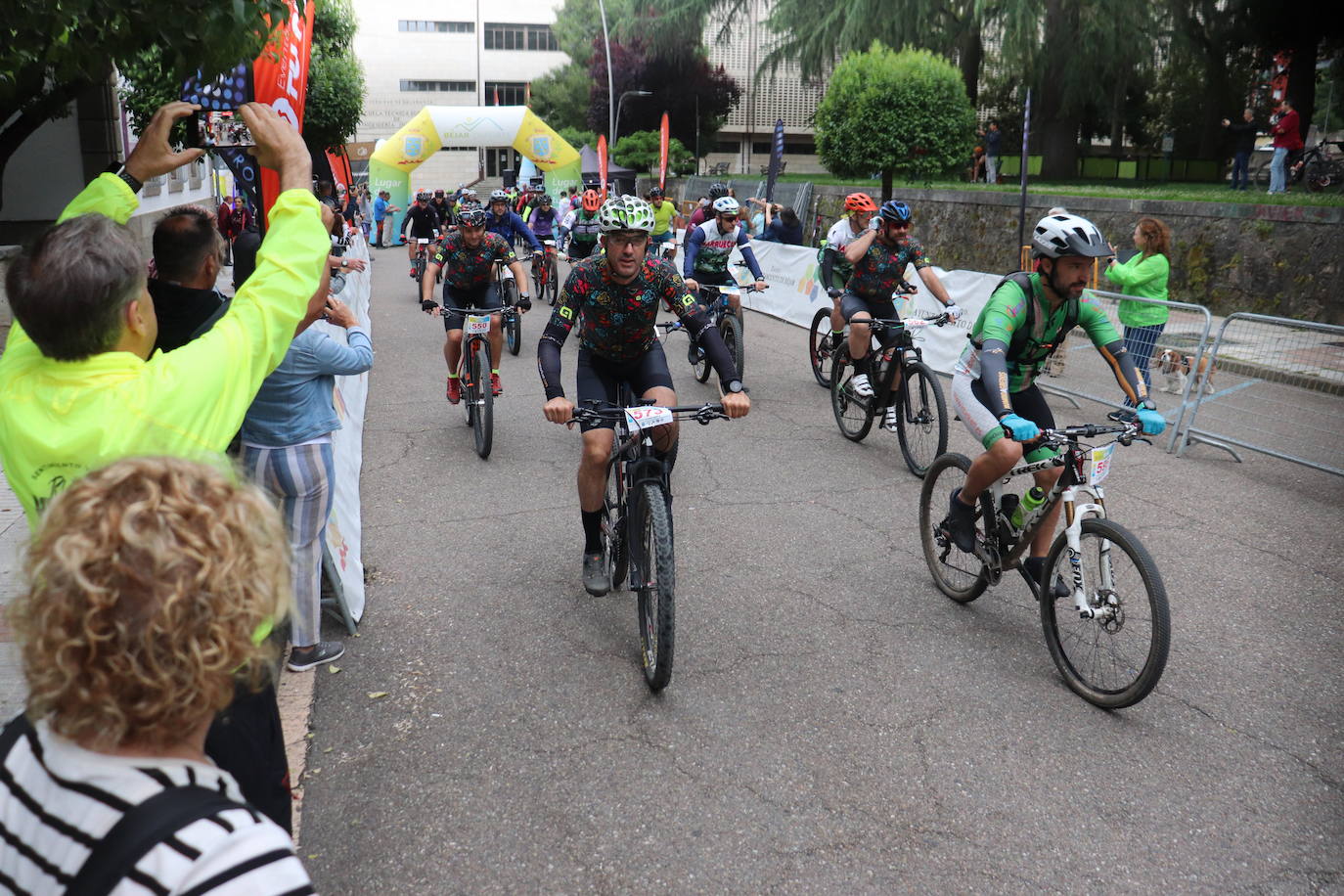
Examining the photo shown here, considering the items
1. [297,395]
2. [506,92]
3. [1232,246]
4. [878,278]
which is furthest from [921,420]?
[506,92]

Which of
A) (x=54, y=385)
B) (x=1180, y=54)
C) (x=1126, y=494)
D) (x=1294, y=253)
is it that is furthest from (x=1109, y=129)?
(x=54, y=385)

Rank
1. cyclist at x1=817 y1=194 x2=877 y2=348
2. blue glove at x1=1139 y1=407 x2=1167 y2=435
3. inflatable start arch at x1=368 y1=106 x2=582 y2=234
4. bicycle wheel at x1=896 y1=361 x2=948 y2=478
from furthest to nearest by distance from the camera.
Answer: inflatable start arch at x1=368 y1=106 x2=582 y2=234 → cyclist at x1=817 y1=194 x2=877 y2=348 → bicycle wheel at x1=896 y1=361 x2=948 y2=478 → blue glove at x1=1139 y1=407 x2=1167 y2=435

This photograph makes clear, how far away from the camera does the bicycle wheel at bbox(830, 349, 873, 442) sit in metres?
8.69

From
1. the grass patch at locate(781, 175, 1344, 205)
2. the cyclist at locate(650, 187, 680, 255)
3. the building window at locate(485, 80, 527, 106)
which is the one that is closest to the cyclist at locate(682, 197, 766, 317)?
the cyclist at locate(650, 187, 680, 255)

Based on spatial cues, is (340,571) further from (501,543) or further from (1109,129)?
(1109,129)

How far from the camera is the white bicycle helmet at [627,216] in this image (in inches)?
199

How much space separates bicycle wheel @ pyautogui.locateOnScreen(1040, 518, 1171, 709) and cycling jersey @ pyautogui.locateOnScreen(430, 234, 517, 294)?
6015 millimetres

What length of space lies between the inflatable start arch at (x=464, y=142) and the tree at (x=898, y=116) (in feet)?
60.3

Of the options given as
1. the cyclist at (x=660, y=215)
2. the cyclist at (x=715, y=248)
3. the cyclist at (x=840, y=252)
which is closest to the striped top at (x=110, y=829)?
the cyclist at (x=840, y=252)

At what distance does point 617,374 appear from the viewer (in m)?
5.46

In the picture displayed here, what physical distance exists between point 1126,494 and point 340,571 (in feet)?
18.0

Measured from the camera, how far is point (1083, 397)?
10117mm

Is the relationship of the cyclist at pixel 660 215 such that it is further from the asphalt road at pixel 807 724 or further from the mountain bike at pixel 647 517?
the mountain bike at pixel 647 517

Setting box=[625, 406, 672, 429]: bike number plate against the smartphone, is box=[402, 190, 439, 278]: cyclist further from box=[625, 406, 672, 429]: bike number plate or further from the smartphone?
box=[625, 406, 672, 429]: bike number plate
